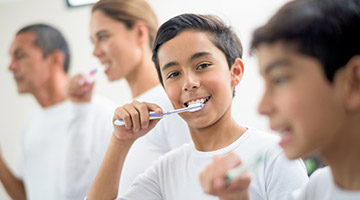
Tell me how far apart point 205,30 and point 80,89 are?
1.62ft

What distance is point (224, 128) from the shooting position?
2.02 ft

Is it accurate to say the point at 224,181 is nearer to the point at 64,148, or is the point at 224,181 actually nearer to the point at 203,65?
the point at 203,65

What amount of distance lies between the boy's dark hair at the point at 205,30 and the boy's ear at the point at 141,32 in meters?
0.28

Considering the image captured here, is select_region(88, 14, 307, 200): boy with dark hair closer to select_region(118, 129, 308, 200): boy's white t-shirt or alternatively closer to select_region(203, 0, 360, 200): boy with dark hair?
select_region(118, 129, 308, 200): boy's white t-shirt

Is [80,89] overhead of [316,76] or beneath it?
beneath

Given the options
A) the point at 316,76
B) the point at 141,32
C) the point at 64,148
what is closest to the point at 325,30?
the point at 316,76

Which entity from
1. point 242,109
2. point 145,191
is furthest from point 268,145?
point 242,109

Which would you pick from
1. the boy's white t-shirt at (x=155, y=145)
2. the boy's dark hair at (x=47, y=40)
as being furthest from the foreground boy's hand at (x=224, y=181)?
the boy's dark hair at (x=47, y=40)

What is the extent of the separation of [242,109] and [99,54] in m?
0.61

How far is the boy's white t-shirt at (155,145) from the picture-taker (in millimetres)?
736

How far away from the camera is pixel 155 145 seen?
766mm

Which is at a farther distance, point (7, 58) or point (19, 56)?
point (7, 58)

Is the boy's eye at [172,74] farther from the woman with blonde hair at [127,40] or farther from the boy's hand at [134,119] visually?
the woman with blonde hair at [127,40]

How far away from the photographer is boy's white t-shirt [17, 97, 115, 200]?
101 cm
